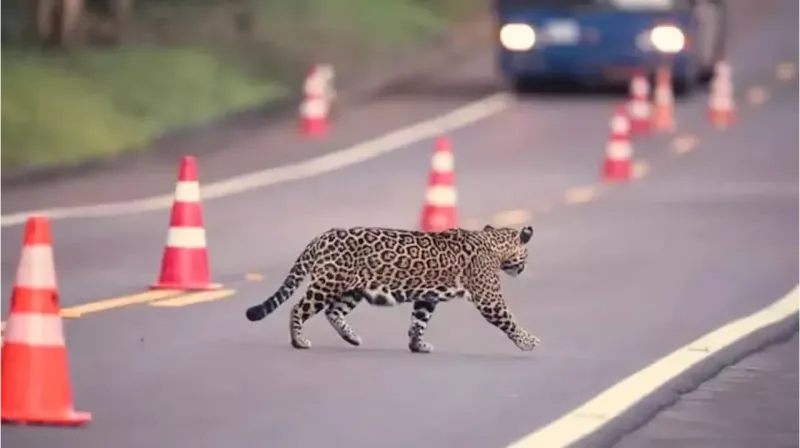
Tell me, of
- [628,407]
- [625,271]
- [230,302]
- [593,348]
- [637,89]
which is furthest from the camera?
[637,89]

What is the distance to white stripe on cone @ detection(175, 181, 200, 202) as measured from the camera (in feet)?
49.3

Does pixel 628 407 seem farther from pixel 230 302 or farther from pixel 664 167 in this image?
pixel 664 167

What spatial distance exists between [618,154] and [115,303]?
37.4ft

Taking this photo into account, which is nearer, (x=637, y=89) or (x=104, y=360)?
(x=104, y=360)

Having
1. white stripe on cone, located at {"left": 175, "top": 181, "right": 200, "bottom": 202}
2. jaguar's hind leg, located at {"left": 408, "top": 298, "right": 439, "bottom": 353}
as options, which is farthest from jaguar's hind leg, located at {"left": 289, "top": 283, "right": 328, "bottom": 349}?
white stripe on cone, located at {"left": 175, "top": 181, "right": 200, "bottom": 202}

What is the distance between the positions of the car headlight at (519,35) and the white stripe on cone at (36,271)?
2320 centimetres

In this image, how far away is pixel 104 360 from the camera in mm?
11594

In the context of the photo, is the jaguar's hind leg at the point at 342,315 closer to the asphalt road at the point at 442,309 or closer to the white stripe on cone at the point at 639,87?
the asphalt road at the point at 442,309

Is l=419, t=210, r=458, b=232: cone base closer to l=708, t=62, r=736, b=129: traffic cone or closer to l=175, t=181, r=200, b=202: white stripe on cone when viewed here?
l=175, t=181, r=200, b=202: white stripe on cone

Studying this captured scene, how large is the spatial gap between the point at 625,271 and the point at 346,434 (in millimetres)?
7151

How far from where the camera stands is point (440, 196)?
1898 centimetres

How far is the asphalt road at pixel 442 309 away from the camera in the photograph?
32.9ft

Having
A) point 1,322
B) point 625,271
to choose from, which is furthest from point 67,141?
point 1,322

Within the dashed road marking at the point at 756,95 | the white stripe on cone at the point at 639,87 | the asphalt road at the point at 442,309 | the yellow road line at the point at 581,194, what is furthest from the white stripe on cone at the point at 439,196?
the dashed road marking at the point at 756,95
